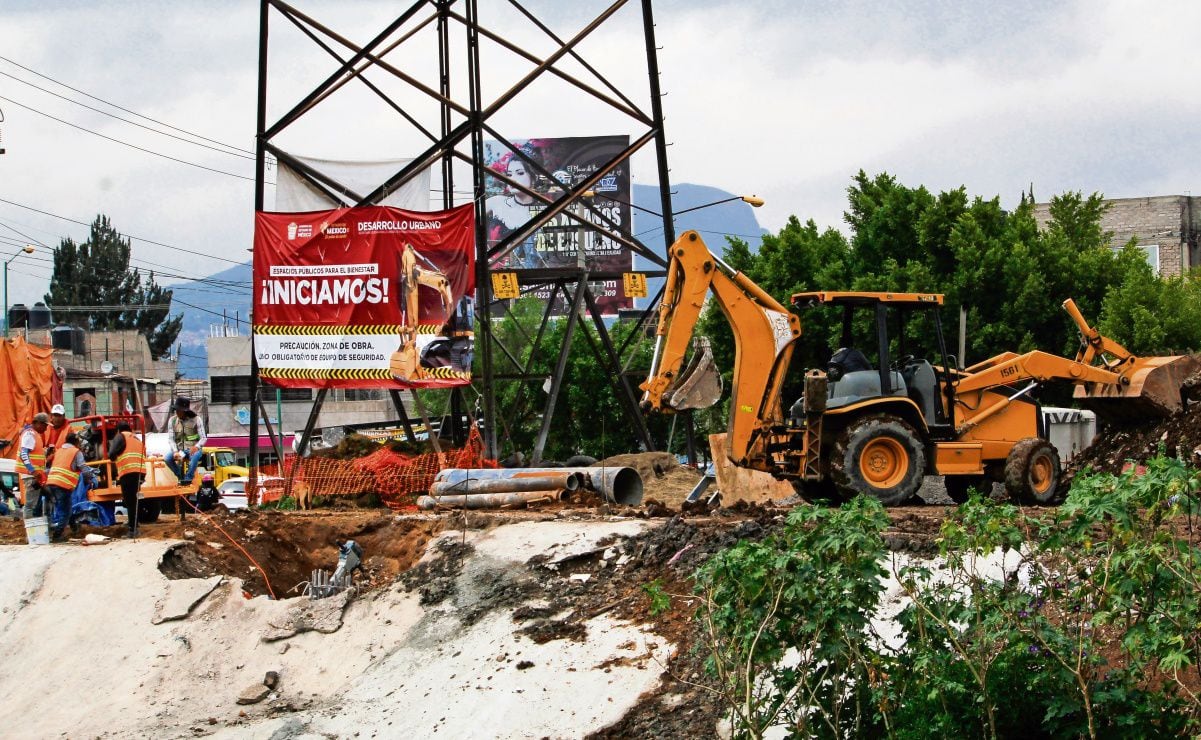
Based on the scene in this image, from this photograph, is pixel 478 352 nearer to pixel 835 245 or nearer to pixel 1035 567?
pixel 835 245

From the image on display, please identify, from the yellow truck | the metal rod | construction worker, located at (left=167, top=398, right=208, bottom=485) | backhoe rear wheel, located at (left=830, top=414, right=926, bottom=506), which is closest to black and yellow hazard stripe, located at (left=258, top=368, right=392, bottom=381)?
construction worker, located at (left=167, top=398, right=208, bottom=485)

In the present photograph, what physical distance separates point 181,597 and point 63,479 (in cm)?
324

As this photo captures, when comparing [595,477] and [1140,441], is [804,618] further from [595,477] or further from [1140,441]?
[1140,441]

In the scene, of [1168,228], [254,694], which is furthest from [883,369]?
[1168,228]

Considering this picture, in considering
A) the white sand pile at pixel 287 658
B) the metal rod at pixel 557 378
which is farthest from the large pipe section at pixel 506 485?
the metal rod at pixel 557 378

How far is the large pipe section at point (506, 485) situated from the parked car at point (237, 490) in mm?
5205

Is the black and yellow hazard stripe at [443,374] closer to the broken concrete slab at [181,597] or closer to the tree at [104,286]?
the broken concrete slab at [181,597]

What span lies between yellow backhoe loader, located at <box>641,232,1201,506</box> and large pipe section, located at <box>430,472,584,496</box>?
2.65m

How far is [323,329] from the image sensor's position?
2228cm

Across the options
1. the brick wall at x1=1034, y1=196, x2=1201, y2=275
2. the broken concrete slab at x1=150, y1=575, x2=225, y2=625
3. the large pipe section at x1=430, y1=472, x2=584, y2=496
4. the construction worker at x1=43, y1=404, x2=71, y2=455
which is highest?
the brick wall at x1=1034, y1=196, x2=1201, y2=275

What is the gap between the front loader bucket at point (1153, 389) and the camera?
59.4 ft

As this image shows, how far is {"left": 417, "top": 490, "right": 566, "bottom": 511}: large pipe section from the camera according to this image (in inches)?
709

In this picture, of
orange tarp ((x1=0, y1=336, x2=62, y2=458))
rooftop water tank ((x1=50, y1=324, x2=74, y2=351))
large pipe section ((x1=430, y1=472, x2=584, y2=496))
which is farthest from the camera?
rooftop water tank ((x1=50, y1=324, x2=74, y2=351))

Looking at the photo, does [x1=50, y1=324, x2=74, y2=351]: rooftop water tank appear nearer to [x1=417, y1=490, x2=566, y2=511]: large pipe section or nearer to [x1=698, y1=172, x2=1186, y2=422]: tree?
[x1=698, y1=172, x2=1186, y2=422]: tree
